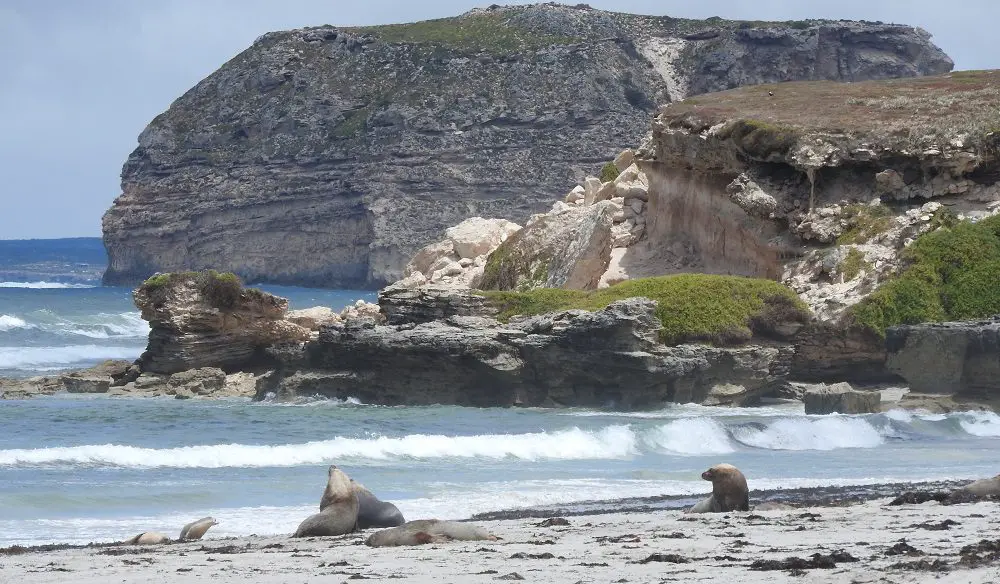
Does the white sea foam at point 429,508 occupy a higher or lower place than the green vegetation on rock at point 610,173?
lower

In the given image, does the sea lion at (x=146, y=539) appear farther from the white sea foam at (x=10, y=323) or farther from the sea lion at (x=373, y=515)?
the white sea foam at (x=10, y=323)

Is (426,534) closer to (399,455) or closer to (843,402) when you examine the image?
(399,455)

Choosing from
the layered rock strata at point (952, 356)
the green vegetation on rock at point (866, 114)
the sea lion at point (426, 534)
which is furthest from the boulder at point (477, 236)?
the sea lion at point (426, 534)

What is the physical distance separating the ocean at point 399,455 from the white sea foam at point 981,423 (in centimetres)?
4

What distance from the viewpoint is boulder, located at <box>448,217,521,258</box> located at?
38562 millimetres

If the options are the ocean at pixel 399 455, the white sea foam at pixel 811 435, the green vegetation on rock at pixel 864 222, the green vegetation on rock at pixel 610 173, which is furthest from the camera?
the green vegetation on rock at pixel 610 173

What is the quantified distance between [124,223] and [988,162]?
87.6 m

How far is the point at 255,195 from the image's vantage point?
107188mm

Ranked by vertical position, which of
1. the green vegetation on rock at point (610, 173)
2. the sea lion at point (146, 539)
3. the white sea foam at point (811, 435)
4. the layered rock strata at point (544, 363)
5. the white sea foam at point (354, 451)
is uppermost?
the green vegetation on rock at point (610, 173)

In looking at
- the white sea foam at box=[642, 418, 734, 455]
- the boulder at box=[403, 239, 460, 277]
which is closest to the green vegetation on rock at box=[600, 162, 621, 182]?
the boulder at box=[403, 239, 460, 277]

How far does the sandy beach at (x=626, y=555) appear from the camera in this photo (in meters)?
8.88

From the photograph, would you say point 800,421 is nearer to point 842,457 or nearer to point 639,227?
point 842,457

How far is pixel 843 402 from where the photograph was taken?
25578 mm

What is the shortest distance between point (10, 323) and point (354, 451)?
43675mm
